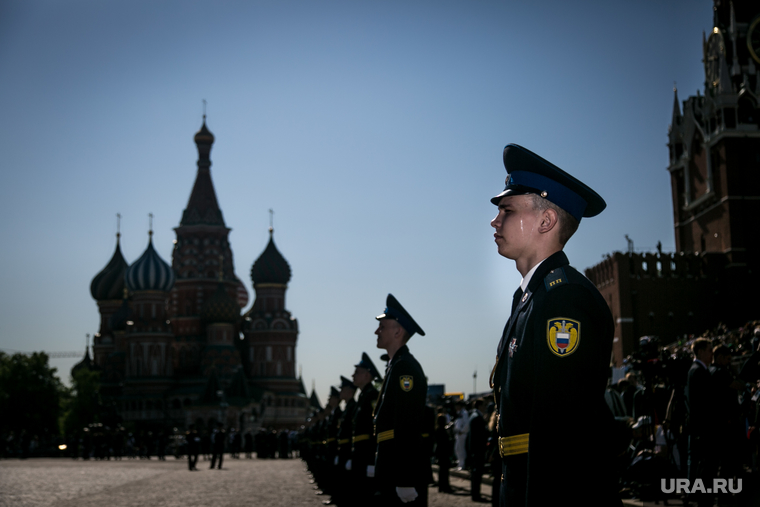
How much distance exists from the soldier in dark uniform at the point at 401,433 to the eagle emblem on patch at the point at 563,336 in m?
3.15

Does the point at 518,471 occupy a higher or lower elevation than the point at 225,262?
lower

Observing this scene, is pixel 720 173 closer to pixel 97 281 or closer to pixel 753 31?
pixel 753 31

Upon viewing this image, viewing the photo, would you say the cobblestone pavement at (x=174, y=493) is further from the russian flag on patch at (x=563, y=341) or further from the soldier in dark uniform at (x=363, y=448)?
the russian flag on patch at (x=563, y=341)

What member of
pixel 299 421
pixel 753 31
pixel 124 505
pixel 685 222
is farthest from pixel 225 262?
pixel 124 505

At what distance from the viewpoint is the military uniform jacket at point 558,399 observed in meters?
2.84

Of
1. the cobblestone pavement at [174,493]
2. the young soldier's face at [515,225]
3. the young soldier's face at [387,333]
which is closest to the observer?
the young soldier's face at [515,225]

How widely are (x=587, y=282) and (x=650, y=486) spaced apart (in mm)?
7552

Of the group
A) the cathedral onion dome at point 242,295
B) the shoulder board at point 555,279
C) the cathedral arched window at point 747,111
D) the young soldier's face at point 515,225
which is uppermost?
the cathedral arched window at point 747,111

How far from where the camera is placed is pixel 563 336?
2.96 m

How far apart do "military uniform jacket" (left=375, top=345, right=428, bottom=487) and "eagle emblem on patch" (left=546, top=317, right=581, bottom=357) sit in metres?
3.16

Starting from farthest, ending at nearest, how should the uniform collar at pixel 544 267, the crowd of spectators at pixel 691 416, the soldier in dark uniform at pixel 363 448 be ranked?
the soldier in dark uniform at pixel 363 448 < the crowd of spectators at pixel 691 416 < the uniform collar at pixel 544 267

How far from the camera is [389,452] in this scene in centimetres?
600

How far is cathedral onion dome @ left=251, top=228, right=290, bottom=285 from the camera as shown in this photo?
277 ft

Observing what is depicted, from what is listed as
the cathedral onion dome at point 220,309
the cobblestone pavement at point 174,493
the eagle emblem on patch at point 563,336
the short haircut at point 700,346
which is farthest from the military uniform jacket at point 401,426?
the cathedral onion dome at point 220,309
